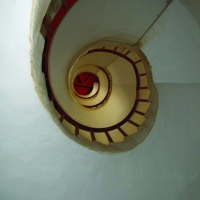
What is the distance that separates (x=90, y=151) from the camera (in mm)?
2240

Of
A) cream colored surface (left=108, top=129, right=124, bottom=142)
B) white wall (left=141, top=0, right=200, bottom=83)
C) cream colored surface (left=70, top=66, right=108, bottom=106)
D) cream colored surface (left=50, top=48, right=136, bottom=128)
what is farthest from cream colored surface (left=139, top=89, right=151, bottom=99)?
cream colored surface (left=70, top=66, right=108, bottom=106)

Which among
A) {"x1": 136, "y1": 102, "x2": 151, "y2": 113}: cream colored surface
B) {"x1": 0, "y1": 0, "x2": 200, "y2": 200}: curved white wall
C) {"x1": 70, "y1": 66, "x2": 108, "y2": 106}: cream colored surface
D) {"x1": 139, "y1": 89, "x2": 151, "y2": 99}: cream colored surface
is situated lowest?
{"x1": 0, "y1": 0, "x2": 200, "y2": 200}: curved white wall

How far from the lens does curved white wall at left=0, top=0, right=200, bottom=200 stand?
1.52 m

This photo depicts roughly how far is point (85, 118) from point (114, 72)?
2.34m

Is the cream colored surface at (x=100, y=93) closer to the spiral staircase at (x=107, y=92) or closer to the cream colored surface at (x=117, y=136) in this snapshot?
the spiral staircase at (x=107, y=92)

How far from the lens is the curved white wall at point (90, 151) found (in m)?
1.52

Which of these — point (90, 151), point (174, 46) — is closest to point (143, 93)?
point (174, 46)

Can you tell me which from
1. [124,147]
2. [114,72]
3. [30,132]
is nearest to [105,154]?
[124,147]

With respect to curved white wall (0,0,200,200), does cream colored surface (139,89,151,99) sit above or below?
above

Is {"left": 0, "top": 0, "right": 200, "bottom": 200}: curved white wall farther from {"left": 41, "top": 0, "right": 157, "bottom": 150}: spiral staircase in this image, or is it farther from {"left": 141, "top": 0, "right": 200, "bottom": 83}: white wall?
{"left": 41, "top": 0, "right": 157, "bottom": 150}: spiral staircase

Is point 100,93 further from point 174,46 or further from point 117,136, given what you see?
point 174,46

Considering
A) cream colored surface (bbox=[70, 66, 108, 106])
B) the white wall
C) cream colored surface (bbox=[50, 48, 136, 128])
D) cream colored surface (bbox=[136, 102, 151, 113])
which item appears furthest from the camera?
cream colored surface (bbox=[70, 66, 108, 106])

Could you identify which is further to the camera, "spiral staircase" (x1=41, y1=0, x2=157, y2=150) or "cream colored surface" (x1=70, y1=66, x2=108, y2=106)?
"cream colored surface" (x1=70, y1=66, x2=108, y2=106)

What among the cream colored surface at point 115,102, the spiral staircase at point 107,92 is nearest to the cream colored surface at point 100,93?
the spiral staircase at point 107,92
